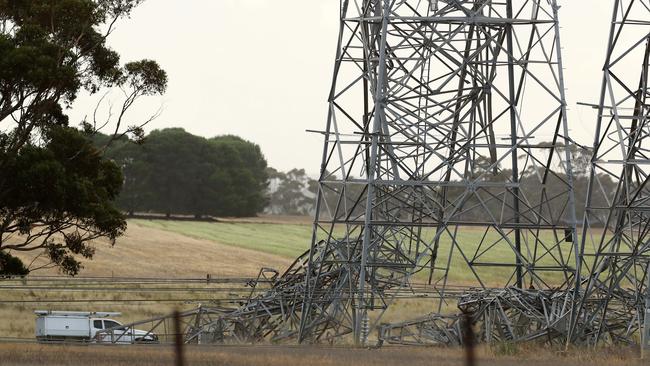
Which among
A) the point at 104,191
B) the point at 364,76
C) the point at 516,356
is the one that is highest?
the point at 364,76

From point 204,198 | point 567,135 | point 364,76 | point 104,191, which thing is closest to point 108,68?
point 104,191

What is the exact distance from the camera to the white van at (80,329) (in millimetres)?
34438

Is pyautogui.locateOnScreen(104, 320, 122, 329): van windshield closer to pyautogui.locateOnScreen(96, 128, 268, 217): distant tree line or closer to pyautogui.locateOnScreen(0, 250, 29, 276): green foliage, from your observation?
pyautogui.locateOnScreen(0, 250, 29, 276): green foliage

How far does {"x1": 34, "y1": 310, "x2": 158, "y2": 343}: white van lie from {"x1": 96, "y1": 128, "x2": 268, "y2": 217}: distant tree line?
278ft

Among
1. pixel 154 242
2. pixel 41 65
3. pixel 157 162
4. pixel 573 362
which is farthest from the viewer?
pixel 157 162

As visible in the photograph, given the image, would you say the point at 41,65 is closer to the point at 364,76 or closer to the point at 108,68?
the point at 108,68

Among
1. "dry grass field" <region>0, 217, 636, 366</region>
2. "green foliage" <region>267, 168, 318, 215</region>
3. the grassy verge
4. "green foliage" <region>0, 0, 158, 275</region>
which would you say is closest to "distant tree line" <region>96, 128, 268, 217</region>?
the grassy verge

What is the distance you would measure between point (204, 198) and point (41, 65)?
8834 cm

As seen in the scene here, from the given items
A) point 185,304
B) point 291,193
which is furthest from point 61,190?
point 291,193

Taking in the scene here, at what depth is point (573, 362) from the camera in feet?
82.4

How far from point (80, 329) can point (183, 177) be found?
8802cm

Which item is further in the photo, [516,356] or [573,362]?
[516,356]

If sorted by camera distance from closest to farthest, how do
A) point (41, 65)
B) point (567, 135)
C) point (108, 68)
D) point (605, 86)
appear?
1. point (605, 86)
2. point (567, 135)
3. point (41, 65)
4. point (108, 68)

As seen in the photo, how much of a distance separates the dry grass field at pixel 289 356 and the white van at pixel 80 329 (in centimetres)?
541
